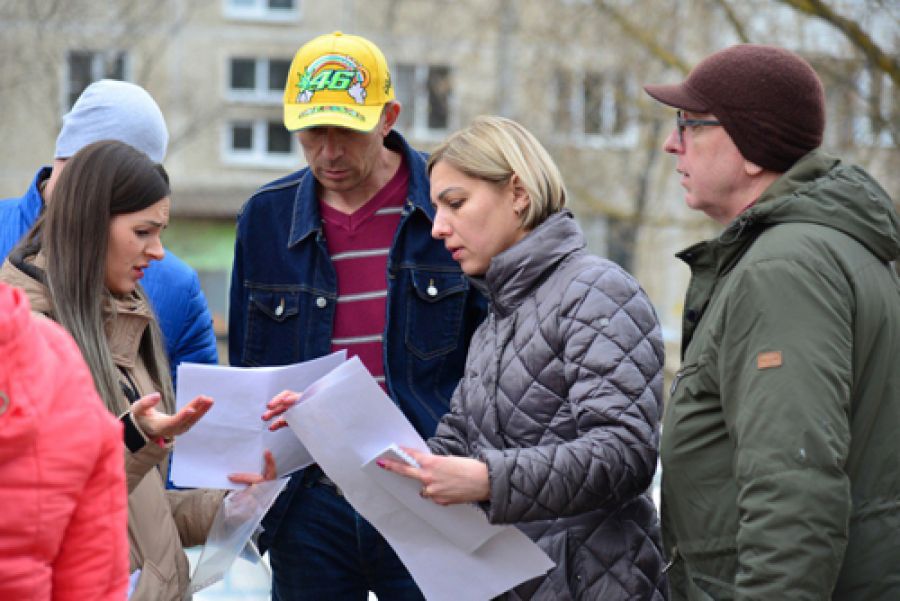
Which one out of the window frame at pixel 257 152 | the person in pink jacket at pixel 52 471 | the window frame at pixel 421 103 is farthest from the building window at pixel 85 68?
the person in pink jacket at pixel 52 471

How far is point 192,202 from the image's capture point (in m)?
30.2

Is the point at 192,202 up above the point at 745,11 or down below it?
below

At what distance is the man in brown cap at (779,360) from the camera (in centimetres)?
246

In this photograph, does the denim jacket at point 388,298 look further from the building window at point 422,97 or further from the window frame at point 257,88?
the window frame at point 257,88

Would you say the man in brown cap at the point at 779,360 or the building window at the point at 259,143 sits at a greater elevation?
the man in brown cap at the point at 779,360

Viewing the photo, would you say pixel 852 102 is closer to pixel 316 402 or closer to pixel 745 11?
pixel 745 11

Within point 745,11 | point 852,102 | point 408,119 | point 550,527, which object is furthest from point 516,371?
point 408,119

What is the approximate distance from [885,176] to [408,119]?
1444cm

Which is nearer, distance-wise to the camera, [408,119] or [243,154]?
[408,119]

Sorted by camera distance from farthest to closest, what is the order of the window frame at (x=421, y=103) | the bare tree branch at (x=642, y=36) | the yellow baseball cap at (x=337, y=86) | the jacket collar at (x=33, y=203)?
1. the window frame at (x=421, y=103)
2. the bare tree branch at (x=642, y=36)
3. the jacket collar at (x=33, y=203)
4. the yellow baseball cap at (x=337, y=86)

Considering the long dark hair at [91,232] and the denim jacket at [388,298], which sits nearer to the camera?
the long dark hair at [91,232]

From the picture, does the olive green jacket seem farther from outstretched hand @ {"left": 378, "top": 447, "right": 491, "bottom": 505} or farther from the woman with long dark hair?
the woman with long dark hair

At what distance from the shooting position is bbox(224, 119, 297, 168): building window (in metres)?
33.3

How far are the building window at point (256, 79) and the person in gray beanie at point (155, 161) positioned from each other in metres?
29.4
